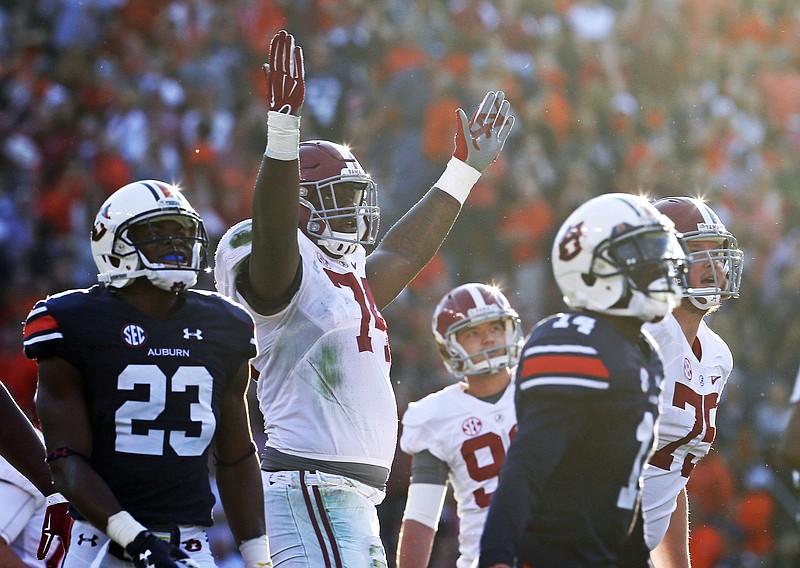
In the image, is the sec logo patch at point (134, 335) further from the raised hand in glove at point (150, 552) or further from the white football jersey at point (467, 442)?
the white football jersey at point (467, 442)

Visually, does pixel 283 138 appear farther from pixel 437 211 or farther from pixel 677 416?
pixel 677 416

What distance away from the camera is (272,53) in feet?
12.1

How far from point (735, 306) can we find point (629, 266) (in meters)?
7.64

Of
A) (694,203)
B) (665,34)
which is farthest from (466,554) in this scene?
(665,34)

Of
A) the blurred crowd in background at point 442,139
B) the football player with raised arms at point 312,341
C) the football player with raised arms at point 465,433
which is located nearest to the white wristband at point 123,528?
the football player with raised arms at point 312,341

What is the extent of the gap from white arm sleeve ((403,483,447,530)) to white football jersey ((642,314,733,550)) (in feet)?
2.46

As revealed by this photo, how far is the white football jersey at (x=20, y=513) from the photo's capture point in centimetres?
380

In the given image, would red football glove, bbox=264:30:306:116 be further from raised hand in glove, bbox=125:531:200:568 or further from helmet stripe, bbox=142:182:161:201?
raised hand in glove, bbox=125:531:200:568

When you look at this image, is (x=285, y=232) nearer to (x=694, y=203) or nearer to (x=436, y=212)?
(x=436, y=212)

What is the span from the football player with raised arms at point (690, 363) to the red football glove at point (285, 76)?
5.31 ft

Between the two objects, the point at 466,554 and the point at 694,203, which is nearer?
the point at 466,554

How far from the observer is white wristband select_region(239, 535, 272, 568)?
11.7 ft

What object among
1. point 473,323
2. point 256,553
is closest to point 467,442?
point 473,323

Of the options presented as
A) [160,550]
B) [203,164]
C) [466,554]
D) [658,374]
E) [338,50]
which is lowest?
[466,554]
